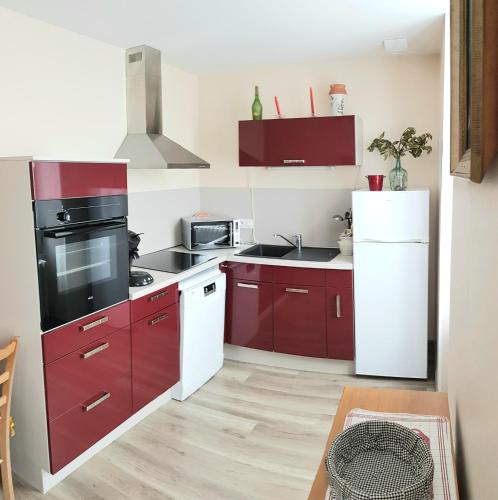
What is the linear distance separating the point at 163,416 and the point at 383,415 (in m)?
2.18

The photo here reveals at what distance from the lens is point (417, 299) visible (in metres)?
3.62

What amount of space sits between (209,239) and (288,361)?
3.99 feet

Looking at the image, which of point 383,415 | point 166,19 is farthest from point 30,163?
point 383,415

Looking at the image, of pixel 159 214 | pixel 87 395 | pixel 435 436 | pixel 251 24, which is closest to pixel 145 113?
pixel 159 214

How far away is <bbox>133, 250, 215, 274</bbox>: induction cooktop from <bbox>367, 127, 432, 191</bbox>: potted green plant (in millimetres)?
1490

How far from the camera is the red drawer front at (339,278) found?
3732 mm

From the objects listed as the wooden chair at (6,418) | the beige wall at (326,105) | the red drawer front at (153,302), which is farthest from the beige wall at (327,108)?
the wooden chair at (6,418)

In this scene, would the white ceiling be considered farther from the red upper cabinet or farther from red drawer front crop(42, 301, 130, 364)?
red drawer front crop(42, 301, 130, 364)

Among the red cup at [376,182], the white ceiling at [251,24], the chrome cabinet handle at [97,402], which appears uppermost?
the white ceiling at [251,24]

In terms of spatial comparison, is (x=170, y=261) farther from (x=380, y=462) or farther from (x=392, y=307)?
(x=380, y=462)

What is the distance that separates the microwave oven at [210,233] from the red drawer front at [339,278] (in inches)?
39.5

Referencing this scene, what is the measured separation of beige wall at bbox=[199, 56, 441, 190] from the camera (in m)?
3.96

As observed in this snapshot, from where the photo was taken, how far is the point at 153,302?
3201mm

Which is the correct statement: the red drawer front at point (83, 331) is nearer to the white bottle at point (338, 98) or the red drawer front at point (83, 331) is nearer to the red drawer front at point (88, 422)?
the red drawer front at point (88, 422)
